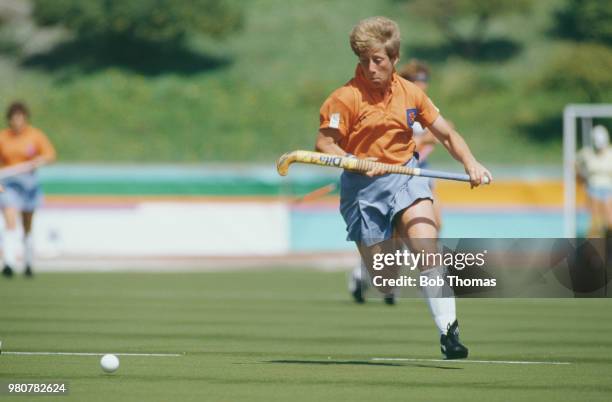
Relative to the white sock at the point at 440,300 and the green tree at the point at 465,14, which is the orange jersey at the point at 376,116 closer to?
the white sock at the point at 440,300

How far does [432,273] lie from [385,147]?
870 mm

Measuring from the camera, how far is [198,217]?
2811 cm

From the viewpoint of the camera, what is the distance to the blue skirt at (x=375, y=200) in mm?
9266

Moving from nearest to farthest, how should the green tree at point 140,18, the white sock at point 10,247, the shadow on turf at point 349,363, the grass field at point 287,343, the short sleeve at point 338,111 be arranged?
the grass field at point 287,343, the short sleeve at point 338,111, the shadow on turf at point 349,363, the white sock at point 10,247, the green tree at point 140,18

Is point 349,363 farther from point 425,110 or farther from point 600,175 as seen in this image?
point 600,175

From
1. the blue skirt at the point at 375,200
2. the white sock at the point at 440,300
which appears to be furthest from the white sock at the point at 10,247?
the white sock at the point at 440,300

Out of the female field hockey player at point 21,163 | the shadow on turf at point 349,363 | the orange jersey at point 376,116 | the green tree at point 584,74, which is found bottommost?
the shadow on turf at point 349,363

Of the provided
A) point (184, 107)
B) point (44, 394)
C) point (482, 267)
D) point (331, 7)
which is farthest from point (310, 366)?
point (331, 7)

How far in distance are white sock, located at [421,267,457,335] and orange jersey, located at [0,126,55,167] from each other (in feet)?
39.3

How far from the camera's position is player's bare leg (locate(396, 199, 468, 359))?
919 cm

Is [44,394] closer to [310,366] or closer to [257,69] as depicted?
[310,366]

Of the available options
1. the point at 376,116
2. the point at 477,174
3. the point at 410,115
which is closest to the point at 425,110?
the point at 410,115

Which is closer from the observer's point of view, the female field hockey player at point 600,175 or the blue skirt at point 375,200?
the blue skirt at point 375,200

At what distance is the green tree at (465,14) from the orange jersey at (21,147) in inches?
1355
